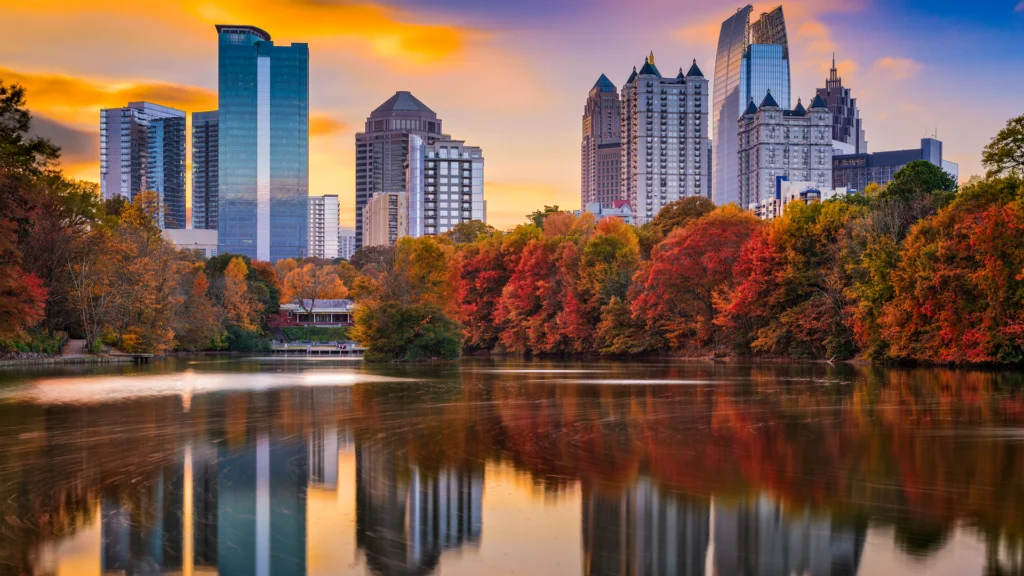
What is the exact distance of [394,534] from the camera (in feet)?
34.0

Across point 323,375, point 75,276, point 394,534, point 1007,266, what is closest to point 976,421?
point 394,534

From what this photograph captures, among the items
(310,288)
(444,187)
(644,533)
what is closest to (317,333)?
(310,288)

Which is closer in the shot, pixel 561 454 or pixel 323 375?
pixel 561 454

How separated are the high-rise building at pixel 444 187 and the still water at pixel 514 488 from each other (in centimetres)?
17025

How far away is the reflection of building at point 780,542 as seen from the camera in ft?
29.6

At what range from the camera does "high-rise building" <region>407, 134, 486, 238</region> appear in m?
194

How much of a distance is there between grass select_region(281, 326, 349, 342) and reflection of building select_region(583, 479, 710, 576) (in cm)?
10295

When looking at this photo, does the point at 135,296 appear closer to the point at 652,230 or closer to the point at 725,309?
the point at 725,309

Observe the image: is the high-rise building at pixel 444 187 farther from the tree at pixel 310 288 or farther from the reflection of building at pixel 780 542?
the reflection of building at pixel 780 542

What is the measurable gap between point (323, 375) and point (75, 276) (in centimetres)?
2521

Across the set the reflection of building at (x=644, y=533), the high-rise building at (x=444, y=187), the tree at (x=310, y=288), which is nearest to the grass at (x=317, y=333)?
the tree at (x=310, y=288)

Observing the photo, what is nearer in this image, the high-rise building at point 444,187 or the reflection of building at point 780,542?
the reflection of building at point 780,542

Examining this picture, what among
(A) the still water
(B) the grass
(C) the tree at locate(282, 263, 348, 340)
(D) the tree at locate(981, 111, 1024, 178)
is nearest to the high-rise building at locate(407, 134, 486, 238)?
(C) the tree at locate(282, 263, 348, 340)

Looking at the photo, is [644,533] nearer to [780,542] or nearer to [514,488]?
[780,542]
